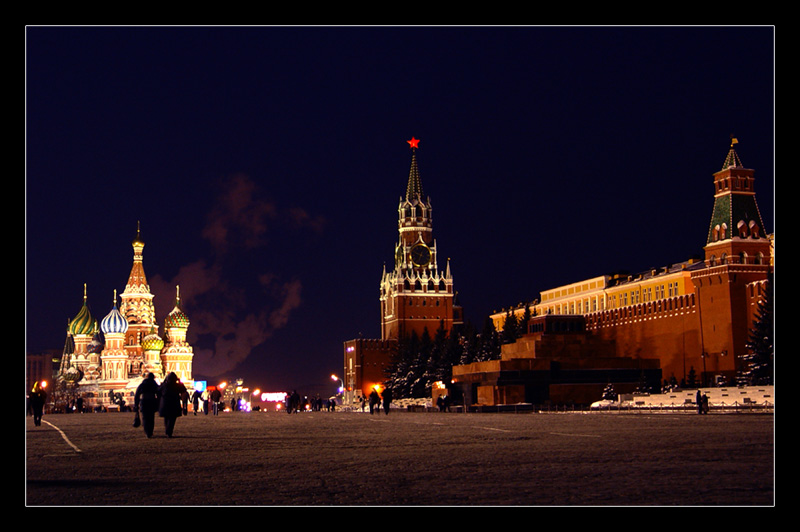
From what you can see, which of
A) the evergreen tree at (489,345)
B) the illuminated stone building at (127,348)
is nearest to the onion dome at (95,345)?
the illuminated stone building at (127,348)

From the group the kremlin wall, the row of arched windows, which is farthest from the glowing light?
the row of arched windows

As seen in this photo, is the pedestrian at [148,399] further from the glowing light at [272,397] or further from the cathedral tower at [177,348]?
the cathedral tower at [177,348]

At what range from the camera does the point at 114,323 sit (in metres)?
144

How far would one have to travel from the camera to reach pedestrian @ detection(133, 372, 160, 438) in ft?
56.0

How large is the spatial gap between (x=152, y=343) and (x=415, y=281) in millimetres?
38094

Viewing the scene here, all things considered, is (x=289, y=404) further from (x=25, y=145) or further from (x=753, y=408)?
(x=25, y=145)

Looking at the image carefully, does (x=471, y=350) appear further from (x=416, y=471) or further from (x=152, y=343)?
(x=152, y=343)

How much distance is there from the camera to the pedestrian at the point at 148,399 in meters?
17.1

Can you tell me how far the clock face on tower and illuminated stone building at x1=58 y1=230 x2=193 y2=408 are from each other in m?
35.5

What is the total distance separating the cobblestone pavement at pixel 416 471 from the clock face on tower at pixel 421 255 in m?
118

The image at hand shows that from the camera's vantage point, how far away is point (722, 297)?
6750 cm

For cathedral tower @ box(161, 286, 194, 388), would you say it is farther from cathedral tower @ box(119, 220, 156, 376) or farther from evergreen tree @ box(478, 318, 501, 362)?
evergreen tree @ box(478, 318, 501, 362)

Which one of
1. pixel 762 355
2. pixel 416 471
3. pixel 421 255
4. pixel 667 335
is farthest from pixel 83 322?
pixel 416 471

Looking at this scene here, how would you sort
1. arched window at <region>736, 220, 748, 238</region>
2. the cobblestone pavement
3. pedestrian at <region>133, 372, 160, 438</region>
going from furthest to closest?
arched window at <region>736, 220, 748, 238</region>, pedestrian at <region>133, 372, 160, 438</region>, the cobblestone pavement
